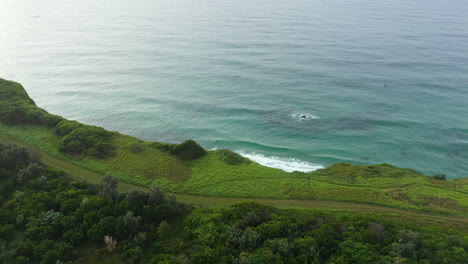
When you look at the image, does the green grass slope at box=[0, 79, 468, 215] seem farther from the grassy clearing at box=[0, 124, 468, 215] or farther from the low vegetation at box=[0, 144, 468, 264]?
the low vegetation at box=[0, 144, 468, 264]

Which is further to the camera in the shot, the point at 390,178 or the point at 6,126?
the point at 6,126

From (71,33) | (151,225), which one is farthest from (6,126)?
(71,33)

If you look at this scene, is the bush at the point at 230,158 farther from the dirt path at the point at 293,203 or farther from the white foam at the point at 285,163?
the white foam at the point at 285,163

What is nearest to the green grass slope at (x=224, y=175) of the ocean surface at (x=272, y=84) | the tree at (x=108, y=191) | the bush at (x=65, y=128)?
the bush at (x=65, y=128)

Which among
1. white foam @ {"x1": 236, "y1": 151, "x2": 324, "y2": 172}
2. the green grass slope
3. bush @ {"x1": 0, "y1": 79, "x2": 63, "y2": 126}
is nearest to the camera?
the green grass slope

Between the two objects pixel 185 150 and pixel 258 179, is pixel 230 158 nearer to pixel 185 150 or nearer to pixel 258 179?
pixel 258 179

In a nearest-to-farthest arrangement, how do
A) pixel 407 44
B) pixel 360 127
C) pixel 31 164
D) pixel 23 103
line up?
pixel 31 164 → pixel 23 103 → pixel 360 127 → pixel 407 44

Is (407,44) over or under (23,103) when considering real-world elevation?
over

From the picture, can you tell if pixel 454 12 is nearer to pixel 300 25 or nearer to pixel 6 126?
pixel 300 25

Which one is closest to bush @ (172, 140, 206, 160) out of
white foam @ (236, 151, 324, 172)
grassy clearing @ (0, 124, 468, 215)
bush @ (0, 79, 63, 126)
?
grassy clearing @ (0, 124, 468, 215)
